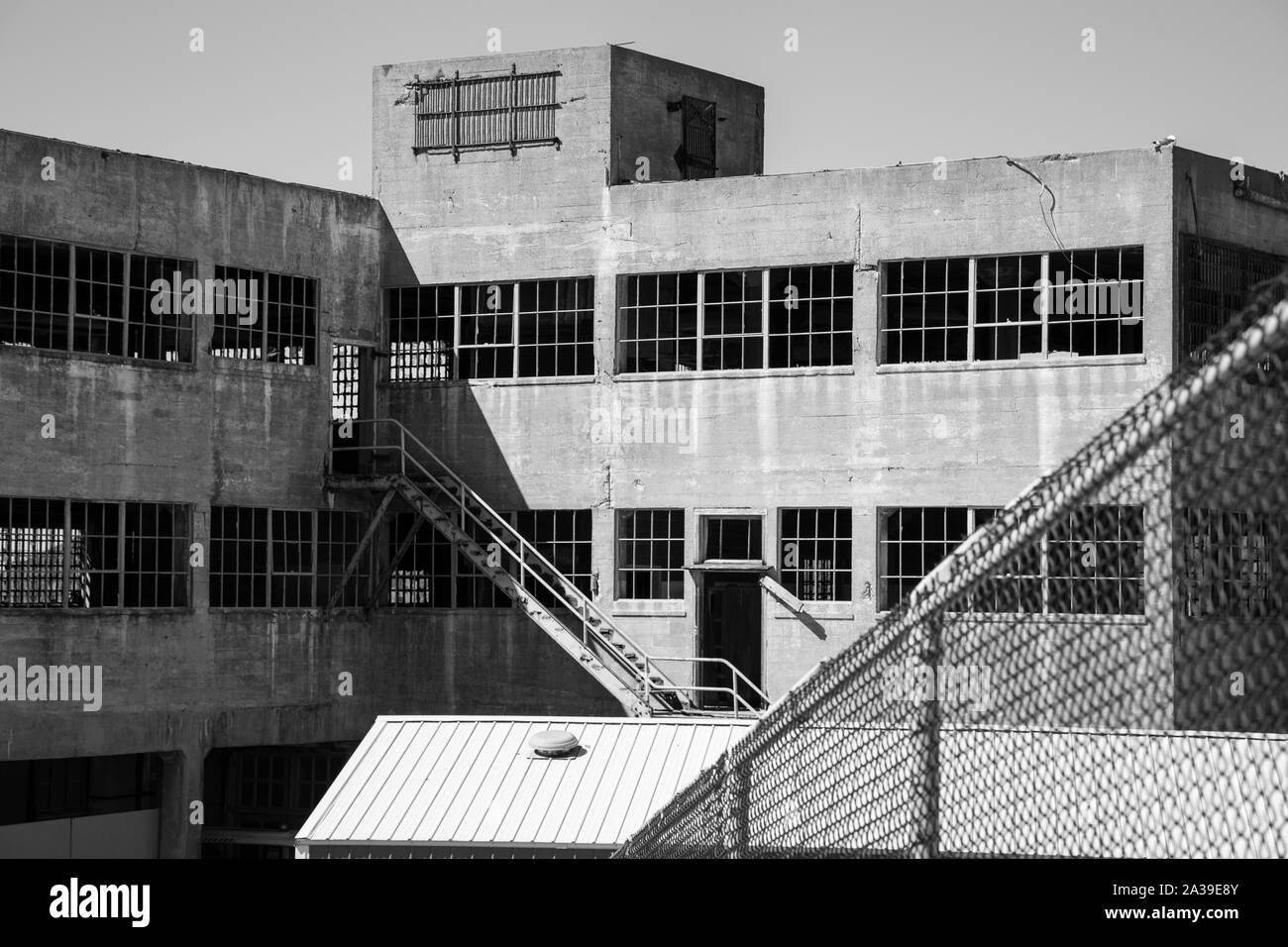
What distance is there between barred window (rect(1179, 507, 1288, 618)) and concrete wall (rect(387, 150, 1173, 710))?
2189 cm

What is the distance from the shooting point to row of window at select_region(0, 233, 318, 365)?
2864 centimetres

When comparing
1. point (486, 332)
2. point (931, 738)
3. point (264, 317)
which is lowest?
point (931, 738)

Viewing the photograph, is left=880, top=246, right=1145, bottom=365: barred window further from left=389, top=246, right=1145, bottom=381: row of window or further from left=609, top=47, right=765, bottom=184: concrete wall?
left=609, top=47, right=765, bottom=184: concrete wall

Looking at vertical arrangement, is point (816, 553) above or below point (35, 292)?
below

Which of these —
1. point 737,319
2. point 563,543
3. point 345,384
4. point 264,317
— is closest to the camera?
point 737,319

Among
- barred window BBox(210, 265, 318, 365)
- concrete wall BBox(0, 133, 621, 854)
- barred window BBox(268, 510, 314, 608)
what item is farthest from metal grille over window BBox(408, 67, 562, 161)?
barred window BBox(268, 510, 314, 608)

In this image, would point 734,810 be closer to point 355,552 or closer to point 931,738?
point 931,738

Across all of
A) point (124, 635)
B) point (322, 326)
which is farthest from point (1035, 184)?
point (124, 635)

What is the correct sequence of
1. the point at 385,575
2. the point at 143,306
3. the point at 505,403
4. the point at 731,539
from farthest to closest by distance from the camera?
the point at 385,575, the point at 505,403, the point at 731,539, the point at 143,306

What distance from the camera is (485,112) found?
33.2 m

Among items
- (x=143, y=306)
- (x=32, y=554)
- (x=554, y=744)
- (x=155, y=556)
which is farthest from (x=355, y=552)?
(x=554, y=744)

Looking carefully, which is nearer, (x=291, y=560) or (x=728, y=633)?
(x=728, y=633)

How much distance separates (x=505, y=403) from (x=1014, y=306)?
9230 millimetres

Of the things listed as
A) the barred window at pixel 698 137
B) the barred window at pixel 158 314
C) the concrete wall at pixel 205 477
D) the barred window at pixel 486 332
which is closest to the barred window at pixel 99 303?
the barred window at pixel 158 314
